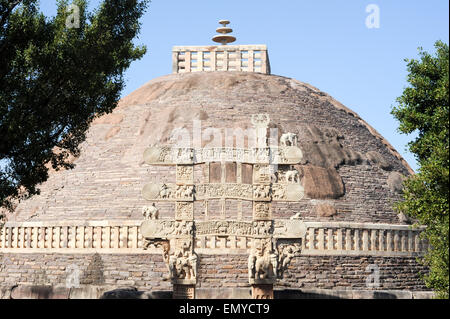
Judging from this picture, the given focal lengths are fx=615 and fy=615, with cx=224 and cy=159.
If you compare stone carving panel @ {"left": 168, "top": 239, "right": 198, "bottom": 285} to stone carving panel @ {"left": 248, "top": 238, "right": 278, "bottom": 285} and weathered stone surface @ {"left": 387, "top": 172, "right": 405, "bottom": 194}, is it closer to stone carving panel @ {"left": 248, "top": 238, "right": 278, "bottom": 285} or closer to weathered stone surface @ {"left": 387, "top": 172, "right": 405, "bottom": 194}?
stone carving panel @ {"left": 248, "top": 238, "right": 278, "bottom": 285}

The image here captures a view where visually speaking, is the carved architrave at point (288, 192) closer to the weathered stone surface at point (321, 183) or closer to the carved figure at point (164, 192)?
the carved figure at point (164, 192)

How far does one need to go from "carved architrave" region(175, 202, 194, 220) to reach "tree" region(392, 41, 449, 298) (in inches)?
169

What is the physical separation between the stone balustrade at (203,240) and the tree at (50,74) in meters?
→ 7.67

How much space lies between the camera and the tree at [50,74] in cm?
1109

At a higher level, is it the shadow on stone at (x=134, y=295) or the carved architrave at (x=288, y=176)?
the carved architrave at (x=288, y=176)

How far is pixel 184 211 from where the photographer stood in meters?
12.0

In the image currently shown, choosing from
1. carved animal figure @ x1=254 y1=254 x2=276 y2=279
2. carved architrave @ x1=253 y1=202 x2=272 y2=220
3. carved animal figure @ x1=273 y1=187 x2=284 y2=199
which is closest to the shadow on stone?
carved animal figure @ x1=254 y1=254 x2=276 y2=279

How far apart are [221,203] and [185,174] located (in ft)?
11.9

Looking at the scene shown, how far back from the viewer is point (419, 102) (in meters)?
13.1

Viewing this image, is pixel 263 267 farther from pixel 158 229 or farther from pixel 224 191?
pixel 158 229

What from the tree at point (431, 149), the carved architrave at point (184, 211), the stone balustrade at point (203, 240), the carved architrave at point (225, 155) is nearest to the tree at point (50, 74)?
the carved architrave at point (225, 155)
